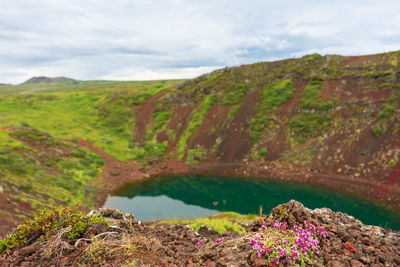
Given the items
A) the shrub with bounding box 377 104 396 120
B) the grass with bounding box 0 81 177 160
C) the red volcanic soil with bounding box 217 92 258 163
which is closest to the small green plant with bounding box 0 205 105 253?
the red volcanic soil with bounding box 217 92 258 163

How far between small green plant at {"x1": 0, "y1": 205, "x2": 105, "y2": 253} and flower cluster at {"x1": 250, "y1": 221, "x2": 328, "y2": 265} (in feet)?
17.6

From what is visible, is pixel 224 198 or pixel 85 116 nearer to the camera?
pixel 224 198

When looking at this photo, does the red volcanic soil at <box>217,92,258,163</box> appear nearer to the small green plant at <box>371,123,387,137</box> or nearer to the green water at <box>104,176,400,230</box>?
the green water at <box>104,176,400,230</box>

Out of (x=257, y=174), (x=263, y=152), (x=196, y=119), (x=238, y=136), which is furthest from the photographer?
(x=196, y=119)

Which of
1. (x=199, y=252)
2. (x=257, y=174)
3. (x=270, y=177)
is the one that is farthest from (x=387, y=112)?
(x=199, y=252)

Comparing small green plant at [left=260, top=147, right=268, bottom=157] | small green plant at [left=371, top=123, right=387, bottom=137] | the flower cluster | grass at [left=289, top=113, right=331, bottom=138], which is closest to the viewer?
the flower cluster

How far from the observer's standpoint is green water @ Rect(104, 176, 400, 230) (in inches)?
1211

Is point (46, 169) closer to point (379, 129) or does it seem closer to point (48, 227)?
point (48, 227)

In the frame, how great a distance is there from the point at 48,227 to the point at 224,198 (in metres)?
32.5

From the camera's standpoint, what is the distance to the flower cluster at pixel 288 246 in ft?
17.6

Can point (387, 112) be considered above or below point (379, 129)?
above

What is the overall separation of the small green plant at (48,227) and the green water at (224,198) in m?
24.4

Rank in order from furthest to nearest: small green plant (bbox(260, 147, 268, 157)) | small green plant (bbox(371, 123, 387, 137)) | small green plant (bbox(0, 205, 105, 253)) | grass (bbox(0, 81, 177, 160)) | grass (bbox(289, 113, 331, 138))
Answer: grass (bbox(0, 81, 177, 160)), small green plant (bbox(260, 147, 268, 157)), grass (bbox(289, 113, 331, 138)), small green plant (bbox(371, 123, 387, 137)), small green plant (bbox(0, 205, 105, 253))

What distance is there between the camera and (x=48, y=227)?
279 inches
